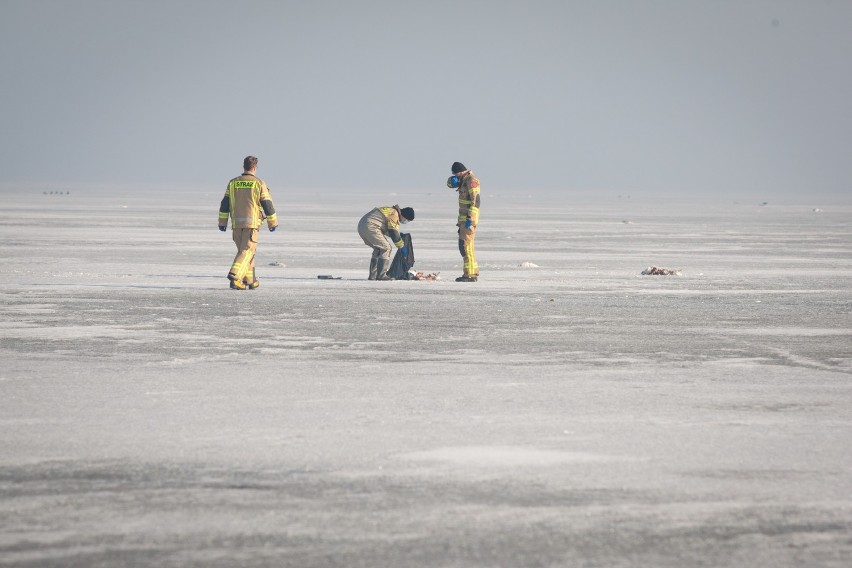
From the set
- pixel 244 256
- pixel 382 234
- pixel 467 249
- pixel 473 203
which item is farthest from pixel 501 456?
pixel 382 234

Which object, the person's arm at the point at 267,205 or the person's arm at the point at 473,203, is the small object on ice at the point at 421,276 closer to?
the person's arm at the point at 473,203

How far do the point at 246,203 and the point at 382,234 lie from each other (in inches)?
117

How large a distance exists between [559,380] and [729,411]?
182cm

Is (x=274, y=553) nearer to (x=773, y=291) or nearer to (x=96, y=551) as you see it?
(x=96, y=551)

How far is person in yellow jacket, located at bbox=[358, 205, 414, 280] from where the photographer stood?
77.7 ft

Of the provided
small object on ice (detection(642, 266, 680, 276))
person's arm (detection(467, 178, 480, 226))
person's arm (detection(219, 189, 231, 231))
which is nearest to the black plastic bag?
person's arm (detection(467, 178, 480, 226))

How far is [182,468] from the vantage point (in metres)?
8.16

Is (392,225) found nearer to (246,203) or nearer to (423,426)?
(246,203)

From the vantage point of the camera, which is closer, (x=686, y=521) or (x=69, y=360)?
(x=686, y=521)

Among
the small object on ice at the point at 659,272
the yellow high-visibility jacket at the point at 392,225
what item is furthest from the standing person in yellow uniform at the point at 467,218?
the small object on ice at the point at 659,272

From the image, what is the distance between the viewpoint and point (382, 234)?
23984 mm

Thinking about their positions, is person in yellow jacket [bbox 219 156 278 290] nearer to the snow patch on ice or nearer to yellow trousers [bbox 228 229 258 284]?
yellow trousers [bbox 228 229 258 284]

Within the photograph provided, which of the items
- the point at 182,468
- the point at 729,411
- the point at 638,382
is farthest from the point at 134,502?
the point at 638,382

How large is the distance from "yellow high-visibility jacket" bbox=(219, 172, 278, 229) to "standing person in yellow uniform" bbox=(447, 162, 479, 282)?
9.58 feet
